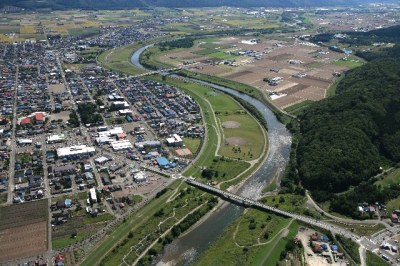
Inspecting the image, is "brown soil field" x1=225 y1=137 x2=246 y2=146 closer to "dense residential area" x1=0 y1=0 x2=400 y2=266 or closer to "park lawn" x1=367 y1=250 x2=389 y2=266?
"dense residential area" x1=0 y1=0 x2=400 y2=266

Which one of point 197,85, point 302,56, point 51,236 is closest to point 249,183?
point 51,236

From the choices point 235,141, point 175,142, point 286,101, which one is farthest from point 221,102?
point 175,142

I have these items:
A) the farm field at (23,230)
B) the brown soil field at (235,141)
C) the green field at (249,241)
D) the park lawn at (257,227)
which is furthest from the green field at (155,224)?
the brown soil field at (235,141)

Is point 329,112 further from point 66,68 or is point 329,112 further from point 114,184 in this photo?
point 66,68

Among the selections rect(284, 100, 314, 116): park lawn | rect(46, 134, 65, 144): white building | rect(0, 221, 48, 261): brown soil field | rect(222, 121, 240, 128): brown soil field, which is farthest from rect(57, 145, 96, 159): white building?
rect(284, 100, 314, 116): park lawn

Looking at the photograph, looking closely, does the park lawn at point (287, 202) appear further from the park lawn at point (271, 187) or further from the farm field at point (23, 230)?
the farm field at point (23, 230)

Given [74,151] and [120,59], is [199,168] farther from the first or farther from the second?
[120,59]

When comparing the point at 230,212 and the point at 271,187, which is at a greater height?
the point at 271,187
